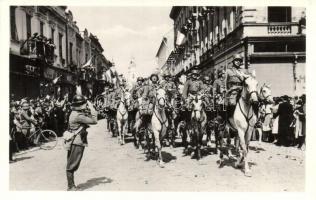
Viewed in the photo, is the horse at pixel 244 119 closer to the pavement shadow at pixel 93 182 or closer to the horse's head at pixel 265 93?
the horse's head at pixel 265 93

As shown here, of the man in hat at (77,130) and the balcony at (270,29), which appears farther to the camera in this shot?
the balcony at (270,29)

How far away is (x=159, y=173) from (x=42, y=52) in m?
10.1

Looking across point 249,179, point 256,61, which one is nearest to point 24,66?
point 256,61

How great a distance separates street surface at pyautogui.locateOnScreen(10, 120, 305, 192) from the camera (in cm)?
796

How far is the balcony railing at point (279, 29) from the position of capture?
51.3 feet

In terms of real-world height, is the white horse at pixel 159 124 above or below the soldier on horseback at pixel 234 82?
below

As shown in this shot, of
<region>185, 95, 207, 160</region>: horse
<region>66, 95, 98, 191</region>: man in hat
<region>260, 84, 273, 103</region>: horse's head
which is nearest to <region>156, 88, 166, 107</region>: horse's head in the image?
<region>185, 95, 207, 160</region>: horse

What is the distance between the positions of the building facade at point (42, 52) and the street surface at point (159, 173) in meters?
4.77

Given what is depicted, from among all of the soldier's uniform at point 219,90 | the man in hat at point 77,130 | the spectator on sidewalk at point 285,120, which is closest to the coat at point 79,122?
the man in hat at point 77,130

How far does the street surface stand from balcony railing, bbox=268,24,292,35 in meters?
5.49

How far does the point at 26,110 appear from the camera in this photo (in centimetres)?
1220

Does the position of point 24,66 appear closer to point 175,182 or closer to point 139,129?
point 139,129

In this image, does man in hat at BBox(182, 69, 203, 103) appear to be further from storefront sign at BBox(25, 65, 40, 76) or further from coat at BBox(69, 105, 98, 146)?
storefront sign at BBox(25, 65, 40, 76)

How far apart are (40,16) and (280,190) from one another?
1320cm
